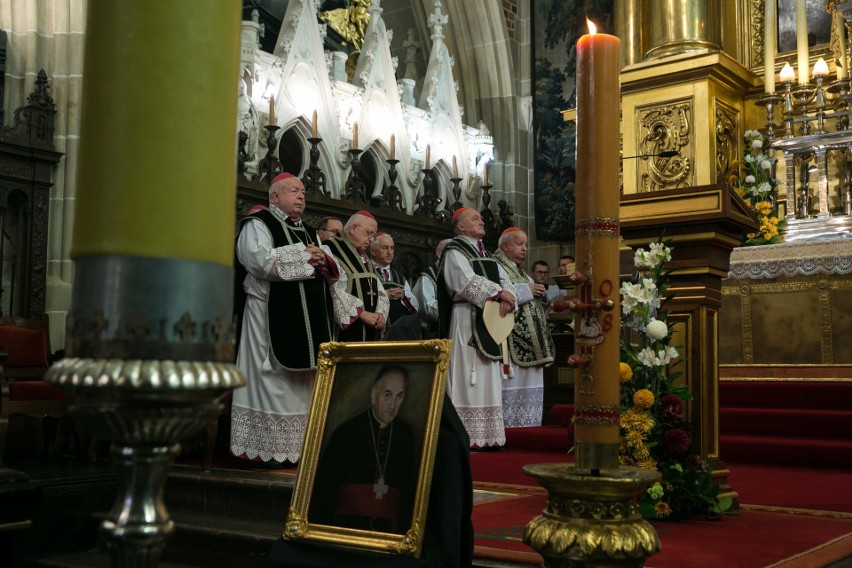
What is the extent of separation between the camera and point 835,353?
6.65m

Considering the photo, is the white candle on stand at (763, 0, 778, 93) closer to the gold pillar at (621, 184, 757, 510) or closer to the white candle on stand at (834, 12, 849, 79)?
the white candle on stand at (834, 12, 849, 79)

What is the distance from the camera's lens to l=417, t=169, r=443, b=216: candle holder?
35.4ft

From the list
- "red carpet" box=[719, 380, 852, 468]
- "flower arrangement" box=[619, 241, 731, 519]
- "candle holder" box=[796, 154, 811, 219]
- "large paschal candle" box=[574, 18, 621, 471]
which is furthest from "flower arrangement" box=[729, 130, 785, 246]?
"large paschal candle" box=[574, 18, 621, 471]

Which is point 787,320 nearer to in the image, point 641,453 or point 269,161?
point 641,453

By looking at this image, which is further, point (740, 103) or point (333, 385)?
Answer: point (740, 103)

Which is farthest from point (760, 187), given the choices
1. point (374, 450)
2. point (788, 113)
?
point (374, 450)

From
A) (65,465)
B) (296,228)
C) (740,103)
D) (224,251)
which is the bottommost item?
(65,465)

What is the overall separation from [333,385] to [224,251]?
185 cm

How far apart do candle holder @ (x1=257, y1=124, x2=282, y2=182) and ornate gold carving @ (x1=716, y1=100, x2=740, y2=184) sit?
419 centimetres

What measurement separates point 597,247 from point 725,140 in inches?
293

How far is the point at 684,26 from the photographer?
339 inches

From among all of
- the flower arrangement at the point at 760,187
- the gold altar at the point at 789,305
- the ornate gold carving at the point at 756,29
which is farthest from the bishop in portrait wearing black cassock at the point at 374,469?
the ornate gold carving at the point at 756,29

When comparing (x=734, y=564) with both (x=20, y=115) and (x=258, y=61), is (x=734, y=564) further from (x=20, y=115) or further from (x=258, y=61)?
(x=258, y=61)

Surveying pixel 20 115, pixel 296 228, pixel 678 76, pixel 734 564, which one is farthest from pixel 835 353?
pixel 20 115
